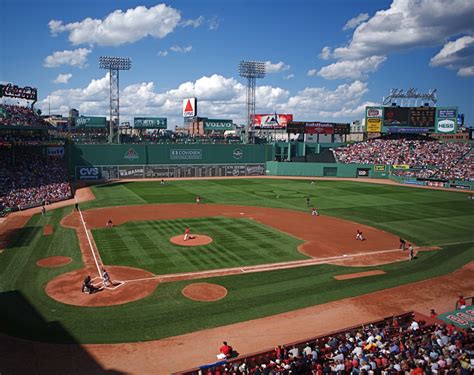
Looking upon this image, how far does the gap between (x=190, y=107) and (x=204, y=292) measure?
7693cm

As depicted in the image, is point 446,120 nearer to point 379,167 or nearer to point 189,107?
point 379,167

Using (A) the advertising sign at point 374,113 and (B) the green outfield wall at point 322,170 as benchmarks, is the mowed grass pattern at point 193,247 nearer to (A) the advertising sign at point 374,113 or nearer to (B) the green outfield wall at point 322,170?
(B) the green outfield wall at point 322,170

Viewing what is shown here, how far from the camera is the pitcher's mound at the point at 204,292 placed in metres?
22.7

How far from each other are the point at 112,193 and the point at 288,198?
2621 centimetres

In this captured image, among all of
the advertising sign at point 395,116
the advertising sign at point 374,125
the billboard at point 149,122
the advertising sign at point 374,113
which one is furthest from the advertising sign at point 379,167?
the billboard at point 149,122

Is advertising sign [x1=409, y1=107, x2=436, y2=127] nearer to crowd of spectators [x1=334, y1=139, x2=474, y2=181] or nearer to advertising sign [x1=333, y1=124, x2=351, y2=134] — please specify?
crowd of spectators [x1=334, y1=139, x2=474, y2=181]

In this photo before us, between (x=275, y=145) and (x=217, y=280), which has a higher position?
(x=275, y=145)

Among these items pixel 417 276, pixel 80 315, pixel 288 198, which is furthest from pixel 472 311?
pixel 288 198

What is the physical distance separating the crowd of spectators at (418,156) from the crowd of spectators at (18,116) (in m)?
61.8

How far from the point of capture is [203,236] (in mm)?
35625

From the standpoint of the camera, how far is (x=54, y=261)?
1102 inches

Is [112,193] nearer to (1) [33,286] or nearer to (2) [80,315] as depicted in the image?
(1) [33,286]

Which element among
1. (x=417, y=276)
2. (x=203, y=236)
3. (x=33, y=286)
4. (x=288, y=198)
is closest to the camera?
(x=33, y=286)

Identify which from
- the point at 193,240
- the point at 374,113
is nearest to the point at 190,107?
the point at 374,113
